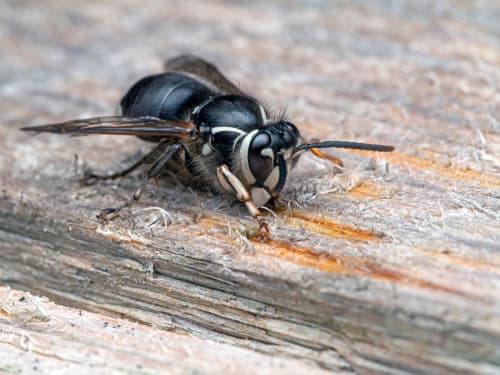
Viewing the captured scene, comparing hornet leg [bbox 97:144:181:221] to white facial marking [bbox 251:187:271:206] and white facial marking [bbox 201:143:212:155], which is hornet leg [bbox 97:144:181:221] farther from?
white facial marking [bbox 251:187:271:206]

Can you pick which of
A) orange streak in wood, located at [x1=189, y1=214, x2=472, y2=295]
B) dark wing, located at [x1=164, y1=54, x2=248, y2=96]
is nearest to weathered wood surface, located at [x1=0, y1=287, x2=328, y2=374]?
orange streak in wood, located at [x1=189, y1=214, x2=472, y2=295]

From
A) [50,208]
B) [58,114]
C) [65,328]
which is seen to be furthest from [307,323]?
[58,114]

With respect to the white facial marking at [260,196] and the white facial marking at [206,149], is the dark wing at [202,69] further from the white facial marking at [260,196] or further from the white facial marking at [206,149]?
the white facial marking at [260,196]

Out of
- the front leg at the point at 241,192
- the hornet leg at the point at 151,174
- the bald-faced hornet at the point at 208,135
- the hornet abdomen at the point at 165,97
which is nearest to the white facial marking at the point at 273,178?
the bald-faced hornet at the point at 208,135

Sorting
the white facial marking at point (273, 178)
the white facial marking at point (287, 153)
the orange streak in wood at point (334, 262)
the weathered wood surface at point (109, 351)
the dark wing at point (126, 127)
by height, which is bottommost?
the weathered wood surface at point (109, 351)

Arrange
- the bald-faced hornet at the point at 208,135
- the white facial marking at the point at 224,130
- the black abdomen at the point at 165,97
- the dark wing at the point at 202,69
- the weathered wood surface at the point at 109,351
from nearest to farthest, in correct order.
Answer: the weathered wood surface at the point at 109,351 < the bald-faced hornet at the point at 208,135 < the white facial marking at the point at 224,130 < the black abdomen at the point at 165,97 < the dark wing at the point at 202,69

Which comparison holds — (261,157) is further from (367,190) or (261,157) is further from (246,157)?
(367,190)

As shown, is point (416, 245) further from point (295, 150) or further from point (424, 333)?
point (295, 150)
